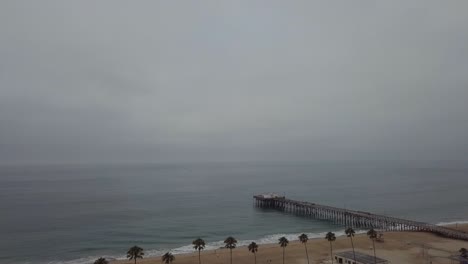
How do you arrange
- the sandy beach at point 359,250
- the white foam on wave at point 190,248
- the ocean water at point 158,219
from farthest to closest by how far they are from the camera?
the ocean water at point 158,219, the white foam on wave at point 190,248, the sandy beach at point 359,250

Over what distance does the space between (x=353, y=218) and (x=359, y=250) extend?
110 feet

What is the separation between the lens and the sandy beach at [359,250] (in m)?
54.1

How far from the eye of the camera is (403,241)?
6494 cm

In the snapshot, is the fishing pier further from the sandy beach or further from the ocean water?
the ocean water

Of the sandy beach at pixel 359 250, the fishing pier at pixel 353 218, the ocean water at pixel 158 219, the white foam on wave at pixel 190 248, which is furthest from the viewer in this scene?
the fishing pier at pixel 353 218

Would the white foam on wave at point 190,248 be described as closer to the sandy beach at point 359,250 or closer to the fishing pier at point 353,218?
the sandy beach at point 359,250

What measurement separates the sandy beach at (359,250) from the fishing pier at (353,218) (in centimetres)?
352

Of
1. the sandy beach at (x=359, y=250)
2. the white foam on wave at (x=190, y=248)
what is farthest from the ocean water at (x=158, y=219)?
the sandy beach at (x=359, y=250)

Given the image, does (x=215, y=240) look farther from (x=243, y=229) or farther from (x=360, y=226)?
(x=360, y=226)

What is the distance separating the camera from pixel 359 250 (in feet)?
190

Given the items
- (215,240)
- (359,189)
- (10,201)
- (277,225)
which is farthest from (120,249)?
(359,189)

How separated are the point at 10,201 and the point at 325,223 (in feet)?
364

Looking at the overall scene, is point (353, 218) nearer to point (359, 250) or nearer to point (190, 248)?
point (359, 250)

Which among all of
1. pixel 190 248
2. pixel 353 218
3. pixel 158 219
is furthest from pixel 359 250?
pixel 158 219
